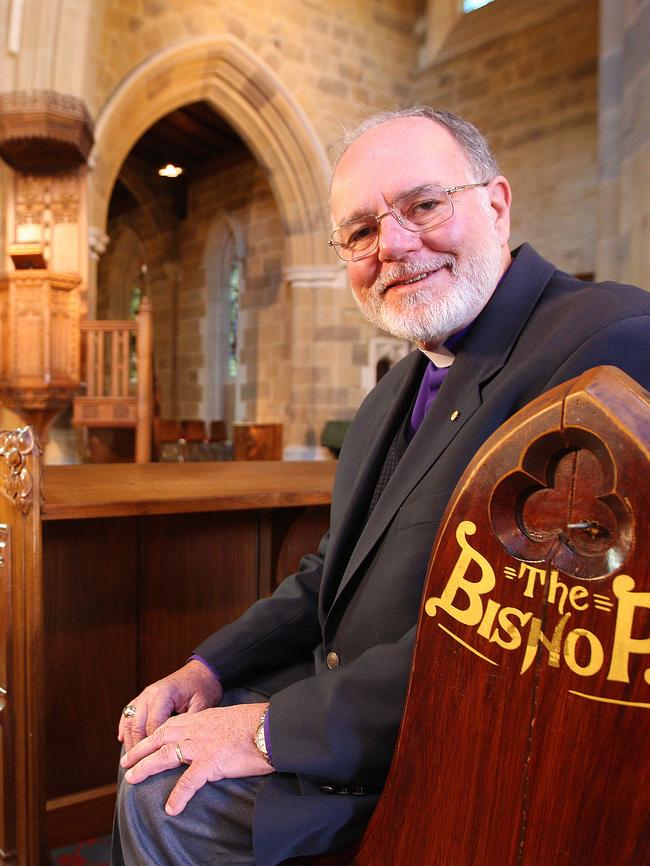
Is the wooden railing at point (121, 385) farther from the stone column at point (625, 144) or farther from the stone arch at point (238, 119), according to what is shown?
the stone column at point (625, 144)

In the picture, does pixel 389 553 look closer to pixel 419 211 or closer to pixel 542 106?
pixel 419 211

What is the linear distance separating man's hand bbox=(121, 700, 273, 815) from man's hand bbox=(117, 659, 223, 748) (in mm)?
158

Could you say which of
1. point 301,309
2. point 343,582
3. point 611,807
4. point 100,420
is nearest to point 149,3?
point 301,309

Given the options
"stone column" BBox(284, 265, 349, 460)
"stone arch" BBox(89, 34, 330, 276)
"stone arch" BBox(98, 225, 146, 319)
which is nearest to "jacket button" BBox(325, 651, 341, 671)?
"stone arch" BBox(89, 34, 330, 276)

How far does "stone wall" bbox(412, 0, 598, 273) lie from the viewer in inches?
316

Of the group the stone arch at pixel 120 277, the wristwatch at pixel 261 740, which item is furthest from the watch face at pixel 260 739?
the stone arch at pixel 120 277

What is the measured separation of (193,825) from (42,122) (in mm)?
6240

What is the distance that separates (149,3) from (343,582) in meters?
8.57

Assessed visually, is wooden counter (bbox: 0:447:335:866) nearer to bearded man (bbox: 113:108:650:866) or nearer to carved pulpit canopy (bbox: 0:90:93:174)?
bearded man (bbox: 113:108:650:866)

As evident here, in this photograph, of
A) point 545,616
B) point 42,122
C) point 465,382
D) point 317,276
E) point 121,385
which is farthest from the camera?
point 317,276

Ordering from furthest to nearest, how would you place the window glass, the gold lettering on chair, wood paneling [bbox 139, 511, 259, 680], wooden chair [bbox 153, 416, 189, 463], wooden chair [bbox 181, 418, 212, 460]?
the window glass
wooden chair [bbox 181, 418, 212, 460]
wooden chair [bbox 153, 416, 189, 463]
wood paneling [bbox 139, 511, 259, 680]
the gold lettering on chair

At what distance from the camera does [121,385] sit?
6297mm

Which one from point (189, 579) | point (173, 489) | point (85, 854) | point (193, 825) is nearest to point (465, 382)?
point (193, 825)

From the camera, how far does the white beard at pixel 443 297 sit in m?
1.13
